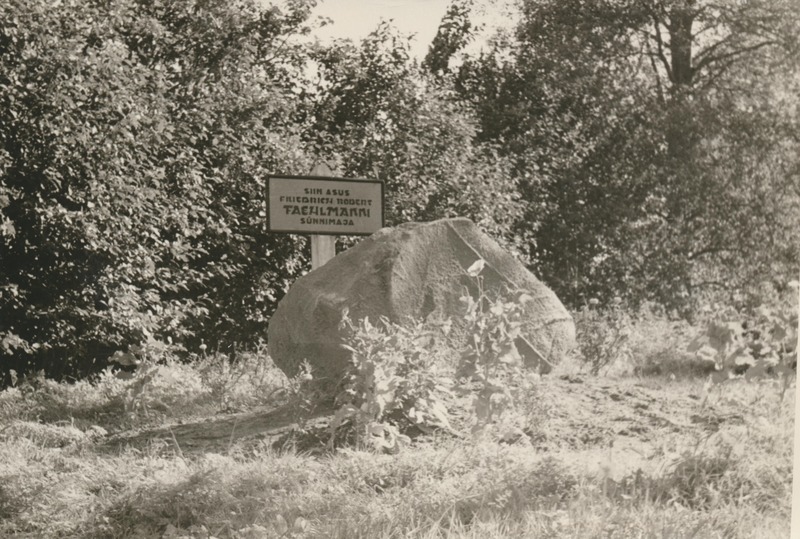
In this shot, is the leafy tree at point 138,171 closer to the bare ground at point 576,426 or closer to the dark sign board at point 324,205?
the dark sign board at point 324,205

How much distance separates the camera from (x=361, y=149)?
10.7m

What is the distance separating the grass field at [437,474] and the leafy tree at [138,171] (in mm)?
2168

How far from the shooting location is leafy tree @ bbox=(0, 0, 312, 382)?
756 centimetres

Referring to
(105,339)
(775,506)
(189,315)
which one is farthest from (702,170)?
(775,506)

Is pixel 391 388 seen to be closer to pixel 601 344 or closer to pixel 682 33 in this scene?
pixel 601 344

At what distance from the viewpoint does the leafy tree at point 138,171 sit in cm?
756

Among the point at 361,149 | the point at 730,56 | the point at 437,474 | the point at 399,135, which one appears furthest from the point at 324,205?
the point at 730,56

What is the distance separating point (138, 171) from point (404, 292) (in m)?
3.56

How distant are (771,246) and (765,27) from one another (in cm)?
257

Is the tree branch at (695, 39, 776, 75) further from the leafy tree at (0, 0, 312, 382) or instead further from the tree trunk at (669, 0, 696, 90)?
the leafy tree at (0, 0, 312, 382)

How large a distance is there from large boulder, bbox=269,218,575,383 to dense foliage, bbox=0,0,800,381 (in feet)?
4.67

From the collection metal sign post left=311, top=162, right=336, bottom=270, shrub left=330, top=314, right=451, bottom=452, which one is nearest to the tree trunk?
metal sign post left=311, top=162, right=336, bottom=270

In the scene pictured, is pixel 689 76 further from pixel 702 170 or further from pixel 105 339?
pixel 105 339

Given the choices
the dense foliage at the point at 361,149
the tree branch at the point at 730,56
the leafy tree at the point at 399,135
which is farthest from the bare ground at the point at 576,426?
the tree branch at the point at 730,56
